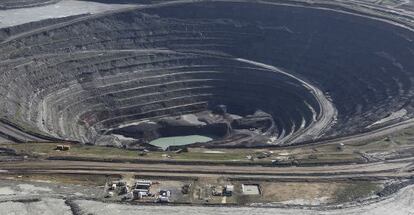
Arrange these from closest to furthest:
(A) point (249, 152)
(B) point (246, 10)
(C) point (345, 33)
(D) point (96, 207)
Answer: (D) point (96, 207), (A) point (249, 152), (C) point (345, 33), (B) point (246, 10)

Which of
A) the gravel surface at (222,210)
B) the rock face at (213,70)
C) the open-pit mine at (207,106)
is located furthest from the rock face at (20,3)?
the gravel surface at (222,210)

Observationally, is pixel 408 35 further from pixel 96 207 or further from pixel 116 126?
pixel 96 207

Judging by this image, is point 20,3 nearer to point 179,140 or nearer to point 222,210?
point 179,140

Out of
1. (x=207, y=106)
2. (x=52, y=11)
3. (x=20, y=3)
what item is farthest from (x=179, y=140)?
(x=20, y=3)

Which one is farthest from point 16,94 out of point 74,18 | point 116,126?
point 74,18

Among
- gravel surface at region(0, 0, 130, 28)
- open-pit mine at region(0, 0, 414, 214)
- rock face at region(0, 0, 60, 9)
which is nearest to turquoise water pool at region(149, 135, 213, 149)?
open-pit mine at region(0, 0, 414, 214)
